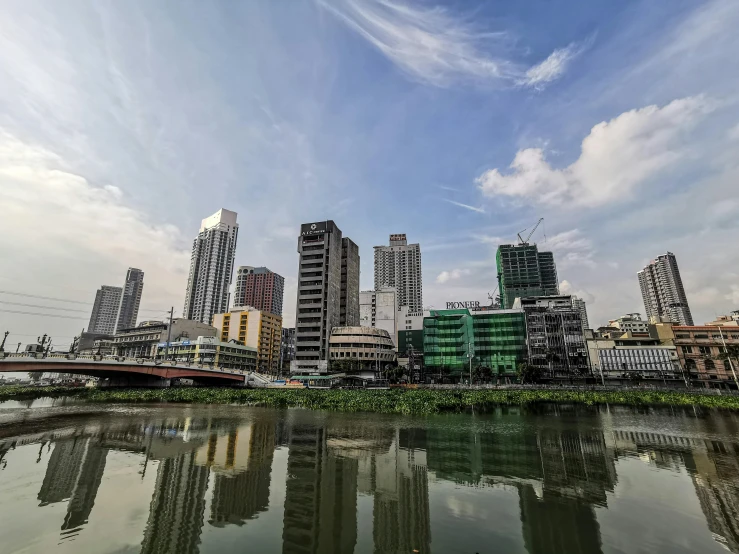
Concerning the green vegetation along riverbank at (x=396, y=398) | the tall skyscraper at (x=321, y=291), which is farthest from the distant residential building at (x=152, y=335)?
the green vegetation along riverbank at (x=396, y=398)

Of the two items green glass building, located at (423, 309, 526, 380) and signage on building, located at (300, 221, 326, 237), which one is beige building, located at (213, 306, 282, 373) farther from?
green glass building, located at (423, 309, 526, 380)

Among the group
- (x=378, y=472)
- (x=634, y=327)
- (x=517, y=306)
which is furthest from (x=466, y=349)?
(x=634, y=327)

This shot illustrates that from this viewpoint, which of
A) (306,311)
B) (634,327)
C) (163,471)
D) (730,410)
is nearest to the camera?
(163,471)

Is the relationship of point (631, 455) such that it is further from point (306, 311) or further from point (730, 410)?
point (306, 311)

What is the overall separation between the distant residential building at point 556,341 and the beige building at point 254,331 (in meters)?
117

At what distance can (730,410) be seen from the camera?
59312mm

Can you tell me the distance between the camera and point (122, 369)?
242 ft

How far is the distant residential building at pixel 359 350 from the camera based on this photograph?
4973 inches

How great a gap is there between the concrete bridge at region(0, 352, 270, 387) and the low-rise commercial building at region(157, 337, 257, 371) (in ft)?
81.0

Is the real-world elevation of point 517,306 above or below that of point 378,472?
above

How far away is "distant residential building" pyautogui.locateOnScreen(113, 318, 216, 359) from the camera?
155837mm

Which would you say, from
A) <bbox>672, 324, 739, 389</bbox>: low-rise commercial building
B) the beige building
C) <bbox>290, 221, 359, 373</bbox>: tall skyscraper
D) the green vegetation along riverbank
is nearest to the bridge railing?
the green vegetation along riverbank

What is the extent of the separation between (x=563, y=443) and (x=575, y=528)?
1875 centimetres

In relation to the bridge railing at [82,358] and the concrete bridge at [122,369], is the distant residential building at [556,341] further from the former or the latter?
the bridge railing at [82,358]
